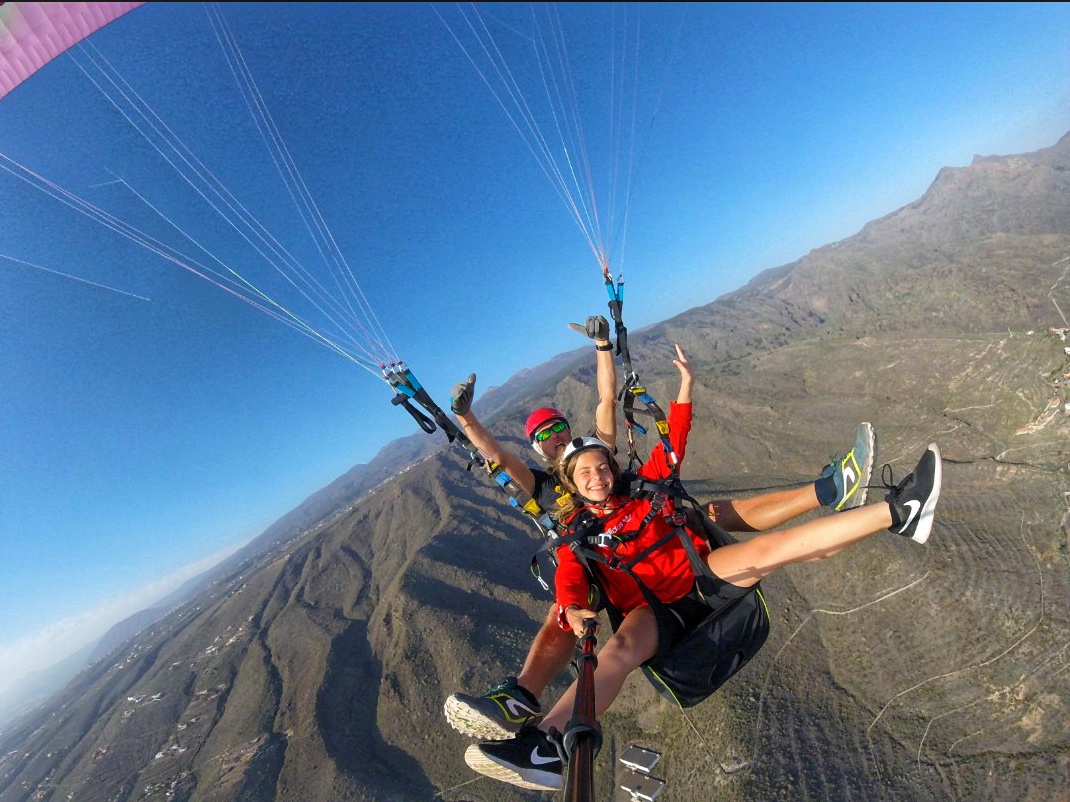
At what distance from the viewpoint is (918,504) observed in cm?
278

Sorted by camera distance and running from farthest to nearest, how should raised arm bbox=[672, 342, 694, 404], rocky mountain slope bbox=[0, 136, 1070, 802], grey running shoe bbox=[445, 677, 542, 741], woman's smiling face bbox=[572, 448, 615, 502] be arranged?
1. rocky mountain slope bbox=[0, 136, 1070, 802]
2. raised arm bbox=[672, 342, 694, 404]
3. woman's smiling face bbox=[572, 448, 615, 502]
4. grey running shoe bbox=[445, 677, 542, 741]

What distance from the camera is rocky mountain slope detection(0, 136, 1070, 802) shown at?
19.5 m

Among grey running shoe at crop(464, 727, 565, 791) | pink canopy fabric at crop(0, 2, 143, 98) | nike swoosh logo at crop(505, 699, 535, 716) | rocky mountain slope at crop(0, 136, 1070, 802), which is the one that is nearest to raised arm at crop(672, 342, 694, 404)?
nike swoosh logo at crop(505, 699, 535, 716)

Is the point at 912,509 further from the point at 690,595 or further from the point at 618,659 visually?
the point at 618,659

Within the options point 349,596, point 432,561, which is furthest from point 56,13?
point 349,596

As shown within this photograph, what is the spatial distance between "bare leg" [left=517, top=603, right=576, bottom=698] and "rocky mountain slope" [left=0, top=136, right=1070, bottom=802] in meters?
22.0

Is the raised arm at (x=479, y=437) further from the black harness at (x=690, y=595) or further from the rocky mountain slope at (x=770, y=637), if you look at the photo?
the rocky mountain slope at (x=770, y=637)

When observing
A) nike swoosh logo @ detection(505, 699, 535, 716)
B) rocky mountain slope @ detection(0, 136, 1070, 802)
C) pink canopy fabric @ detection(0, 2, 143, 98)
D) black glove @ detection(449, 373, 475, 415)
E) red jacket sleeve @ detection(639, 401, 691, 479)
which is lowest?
rocky mountain slope @ detection(0, 136, 1070, 802)

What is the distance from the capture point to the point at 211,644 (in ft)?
159

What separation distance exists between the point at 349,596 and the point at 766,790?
41.0 meters

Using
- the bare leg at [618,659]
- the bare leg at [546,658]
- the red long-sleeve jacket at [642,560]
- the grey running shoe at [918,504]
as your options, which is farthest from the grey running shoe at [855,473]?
the bare leg at [546,658]

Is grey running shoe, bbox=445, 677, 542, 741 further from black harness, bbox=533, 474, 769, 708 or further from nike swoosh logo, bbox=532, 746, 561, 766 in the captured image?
black harness, bbox=533, 474, 769, 708

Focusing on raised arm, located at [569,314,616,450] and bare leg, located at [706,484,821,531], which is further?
raised arm, located at [569,314,616,450]

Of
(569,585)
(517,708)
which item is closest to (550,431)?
(569,585)
